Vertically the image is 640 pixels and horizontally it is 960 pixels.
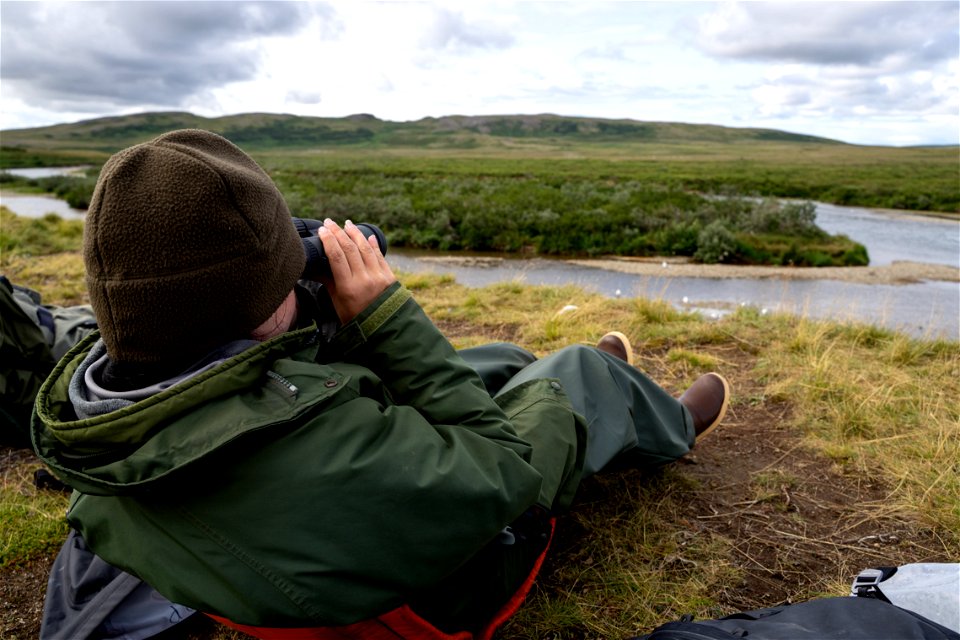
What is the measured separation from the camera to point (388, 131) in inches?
Result: 5192

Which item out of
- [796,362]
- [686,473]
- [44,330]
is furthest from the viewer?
[796,362]

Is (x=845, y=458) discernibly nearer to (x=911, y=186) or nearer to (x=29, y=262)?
(x=29, y=262)

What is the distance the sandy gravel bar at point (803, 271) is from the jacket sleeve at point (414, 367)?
38.6 feet

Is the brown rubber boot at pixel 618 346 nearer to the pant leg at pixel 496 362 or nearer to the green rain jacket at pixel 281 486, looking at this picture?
the pant leg at pixel 496 362

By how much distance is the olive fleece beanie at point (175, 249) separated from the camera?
3.39ft

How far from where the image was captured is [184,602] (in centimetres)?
123

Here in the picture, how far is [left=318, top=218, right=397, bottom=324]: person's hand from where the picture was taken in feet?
4.42

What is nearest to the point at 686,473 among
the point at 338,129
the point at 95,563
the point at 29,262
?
the point at 95,563

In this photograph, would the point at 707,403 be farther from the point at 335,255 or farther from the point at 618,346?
the point at 335,255

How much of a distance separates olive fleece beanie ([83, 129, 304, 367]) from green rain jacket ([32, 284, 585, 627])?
10cm

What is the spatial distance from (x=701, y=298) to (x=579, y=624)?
341 inches

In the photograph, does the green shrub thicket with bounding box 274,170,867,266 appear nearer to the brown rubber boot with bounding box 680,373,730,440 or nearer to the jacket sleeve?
the brown rubber boot with bounding box 680,373,730,440

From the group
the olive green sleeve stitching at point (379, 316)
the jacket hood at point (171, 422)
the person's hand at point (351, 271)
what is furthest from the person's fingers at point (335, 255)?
the jacket hood at point (171, 422)

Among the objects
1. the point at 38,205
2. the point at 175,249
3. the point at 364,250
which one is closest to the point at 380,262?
the point at 364,250
